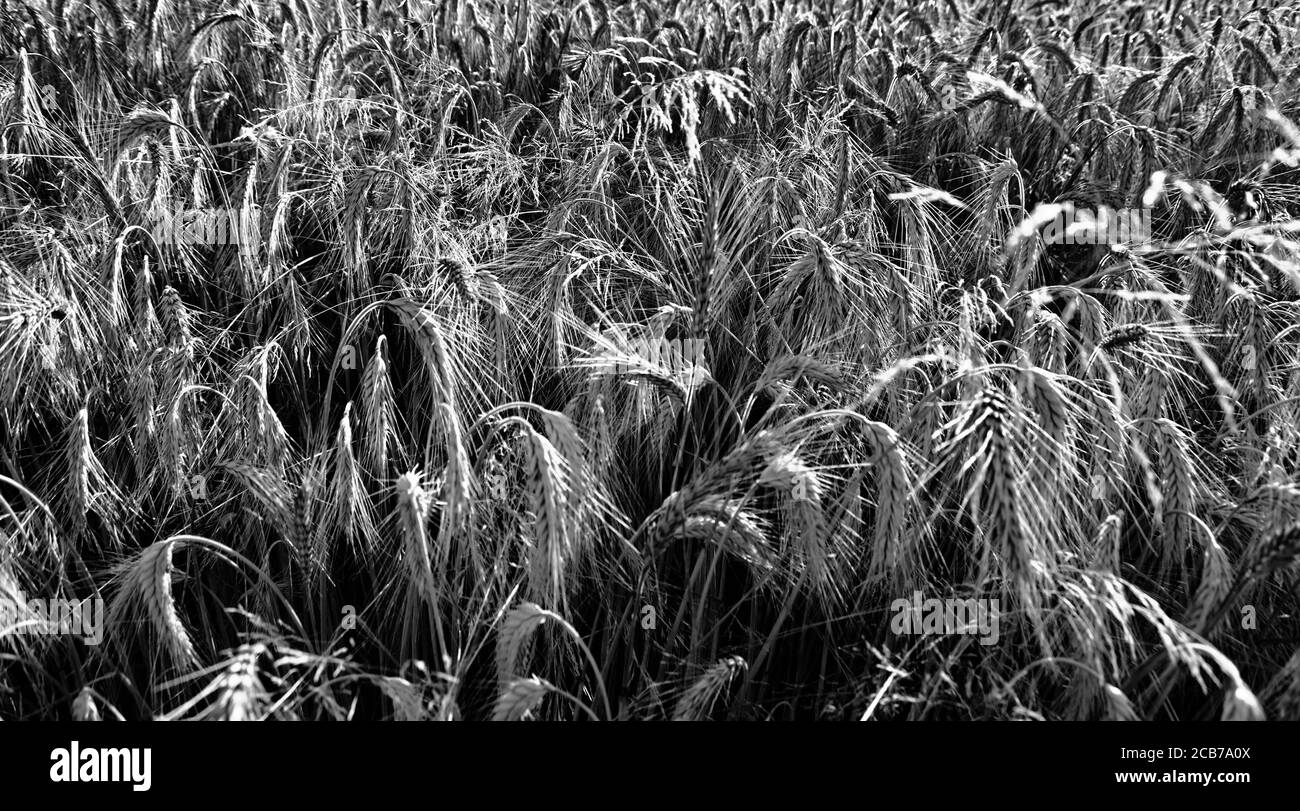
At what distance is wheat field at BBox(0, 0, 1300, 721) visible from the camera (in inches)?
81.6

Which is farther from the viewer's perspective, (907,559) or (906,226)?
(906,226)

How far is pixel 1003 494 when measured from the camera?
5.88 ft

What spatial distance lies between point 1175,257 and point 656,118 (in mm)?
1767

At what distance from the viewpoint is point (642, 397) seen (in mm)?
2463

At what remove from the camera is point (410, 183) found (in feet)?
9.41

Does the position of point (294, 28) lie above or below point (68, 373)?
above

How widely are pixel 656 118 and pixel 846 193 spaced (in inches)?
29.3

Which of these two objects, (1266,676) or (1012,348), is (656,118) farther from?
(1266,676)

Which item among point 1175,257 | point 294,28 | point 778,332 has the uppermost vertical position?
point 294,28

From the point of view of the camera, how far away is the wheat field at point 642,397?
6.80 feet

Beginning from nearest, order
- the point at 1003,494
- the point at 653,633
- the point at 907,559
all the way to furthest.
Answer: the point at 1003,494, the point at 907,559, the point at 653,633
